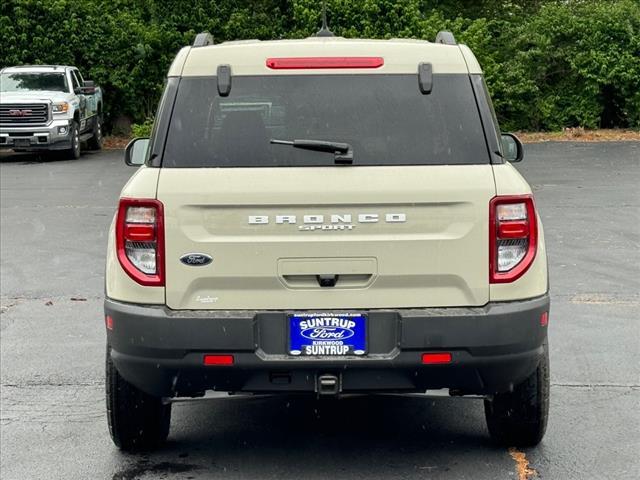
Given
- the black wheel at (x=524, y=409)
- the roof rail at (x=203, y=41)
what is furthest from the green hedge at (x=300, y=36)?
the black wheel at (x=524, y=409)

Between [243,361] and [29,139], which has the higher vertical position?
[243,361]

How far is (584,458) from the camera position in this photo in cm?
589

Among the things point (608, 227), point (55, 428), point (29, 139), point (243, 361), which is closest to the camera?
point (243, 361)

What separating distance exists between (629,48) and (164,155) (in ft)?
83.4

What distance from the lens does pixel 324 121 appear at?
5402mm

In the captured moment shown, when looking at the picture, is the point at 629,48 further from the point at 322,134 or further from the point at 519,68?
the point at 322,134

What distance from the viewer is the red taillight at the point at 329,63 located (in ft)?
18.0

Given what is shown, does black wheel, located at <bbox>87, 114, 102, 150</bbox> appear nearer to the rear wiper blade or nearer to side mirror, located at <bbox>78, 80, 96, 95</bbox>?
side mirror, located at <bbox>78, 80, 96, 95</bbox>

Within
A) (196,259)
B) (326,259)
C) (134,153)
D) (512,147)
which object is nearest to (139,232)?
(196,259)

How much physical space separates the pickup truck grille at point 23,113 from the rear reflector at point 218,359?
20.3 m

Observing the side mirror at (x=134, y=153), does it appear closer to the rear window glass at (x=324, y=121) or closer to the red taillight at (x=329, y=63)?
the rear window glass at (x=324, y=121)

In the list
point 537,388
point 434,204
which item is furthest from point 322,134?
point 537,388

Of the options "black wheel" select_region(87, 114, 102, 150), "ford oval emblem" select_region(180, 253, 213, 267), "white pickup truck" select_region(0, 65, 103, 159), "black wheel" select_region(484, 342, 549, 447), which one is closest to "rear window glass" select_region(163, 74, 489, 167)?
"ford oval emblem" select_region(180, 253, 213, 267)

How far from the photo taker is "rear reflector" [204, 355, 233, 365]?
518cm
